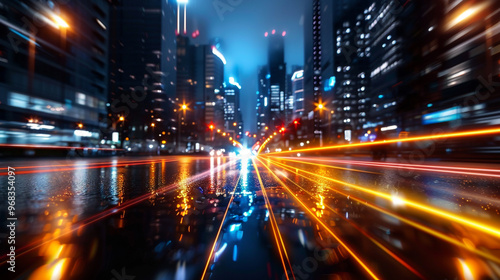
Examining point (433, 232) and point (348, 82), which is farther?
point (348, 82)

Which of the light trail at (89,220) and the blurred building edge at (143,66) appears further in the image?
the blurred building edge at (143,66)

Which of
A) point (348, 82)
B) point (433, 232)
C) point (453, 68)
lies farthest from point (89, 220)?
point (348, 82)

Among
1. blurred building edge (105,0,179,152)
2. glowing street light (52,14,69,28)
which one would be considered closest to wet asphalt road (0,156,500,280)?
glowing street light (52,14,69,28)

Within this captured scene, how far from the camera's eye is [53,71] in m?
47.5

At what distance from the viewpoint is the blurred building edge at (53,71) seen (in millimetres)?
36719

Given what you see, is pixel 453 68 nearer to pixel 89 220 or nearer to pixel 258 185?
pixel 258 185

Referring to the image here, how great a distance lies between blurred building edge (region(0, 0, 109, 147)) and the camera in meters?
36.7

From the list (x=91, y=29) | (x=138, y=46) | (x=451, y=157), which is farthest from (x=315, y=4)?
(x=451, y=157)

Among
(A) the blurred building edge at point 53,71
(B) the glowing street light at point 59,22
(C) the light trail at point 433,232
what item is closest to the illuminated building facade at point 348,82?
(A) the blurred building edge at point 53,71

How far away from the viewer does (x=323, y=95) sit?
153875 mm

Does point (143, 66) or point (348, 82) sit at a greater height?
point (143, 66)

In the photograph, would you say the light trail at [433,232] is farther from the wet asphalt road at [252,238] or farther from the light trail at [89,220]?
the light trail at [89,220]

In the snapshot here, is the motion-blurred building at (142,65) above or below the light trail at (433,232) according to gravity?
above
